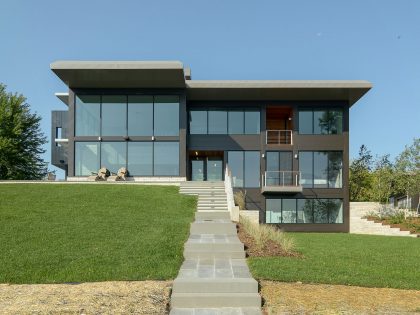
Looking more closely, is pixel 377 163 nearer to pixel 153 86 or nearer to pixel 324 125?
pixel 324 125

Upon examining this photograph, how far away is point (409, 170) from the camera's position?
28.0 metres

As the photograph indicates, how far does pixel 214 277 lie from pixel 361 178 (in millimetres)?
31373

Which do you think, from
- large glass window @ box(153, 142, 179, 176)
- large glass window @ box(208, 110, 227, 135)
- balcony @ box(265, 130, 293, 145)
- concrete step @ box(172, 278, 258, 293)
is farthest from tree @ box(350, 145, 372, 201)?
concrete step @ box(172, 278, 258, 293)

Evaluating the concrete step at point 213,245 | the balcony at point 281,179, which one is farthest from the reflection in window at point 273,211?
the concrete step at point 213,245

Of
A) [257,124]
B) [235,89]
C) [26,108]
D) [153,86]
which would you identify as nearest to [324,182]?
[257,124]

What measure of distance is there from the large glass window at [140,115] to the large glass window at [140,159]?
0.75 meters

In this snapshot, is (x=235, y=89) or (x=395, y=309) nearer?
(x=395, y=309)

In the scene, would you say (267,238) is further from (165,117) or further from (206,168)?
(206,168)

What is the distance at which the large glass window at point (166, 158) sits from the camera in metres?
26.2

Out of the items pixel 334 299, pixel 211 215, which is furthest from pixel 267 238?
pixel 334 299

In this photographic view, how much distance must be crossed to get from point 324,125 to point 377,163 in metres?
13.4

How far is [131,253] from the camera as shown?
35.1 ft

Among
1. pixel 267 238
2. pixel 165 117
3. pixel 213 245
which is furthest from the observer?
pixel 165 117

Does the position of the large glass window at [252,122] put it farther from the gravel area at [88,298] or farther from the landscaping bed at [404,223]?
the gravel area at [88,298]
